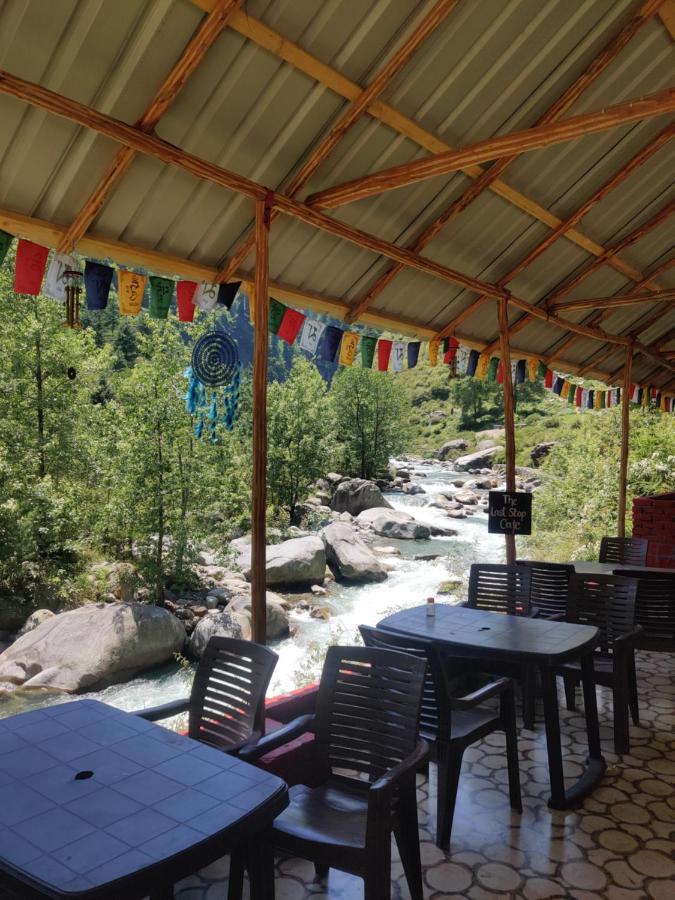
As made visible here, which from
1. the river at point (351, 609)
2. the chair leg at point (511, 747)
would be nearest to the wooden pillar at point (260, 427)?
the chair leg at point (511, 747)

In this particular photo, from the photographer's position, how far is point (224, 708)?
286 centimetres

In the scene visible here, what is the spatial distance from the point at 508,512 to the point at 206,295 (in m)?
3.21

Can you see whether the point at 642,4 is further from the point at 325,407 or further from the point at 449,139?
the point at 325,407

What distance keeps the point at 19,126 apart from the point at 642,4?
3.69 meters

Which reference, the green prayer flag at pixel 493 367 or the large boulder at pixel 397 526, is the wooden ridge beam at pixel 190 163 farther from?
the large boulder at pixel 397 526

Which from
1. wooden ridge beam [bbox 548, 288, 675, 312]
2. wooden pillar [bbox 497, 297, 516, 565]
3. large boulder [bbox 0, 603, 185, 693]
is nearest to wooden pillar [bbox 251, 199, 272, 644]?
wooden pillar [bbox 497, 297, 516, 565]

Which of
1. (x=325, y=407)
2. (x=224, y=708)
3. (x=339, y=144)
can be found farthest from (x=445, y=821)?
(x=325, y=407)

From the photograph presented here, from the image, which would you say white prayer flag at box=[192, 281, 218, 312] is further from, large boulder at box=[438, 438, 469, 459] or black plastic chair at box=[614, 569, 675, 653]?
large boulder at box=[438, 438, 469, 459]

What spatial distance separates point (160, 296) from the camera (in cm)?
470

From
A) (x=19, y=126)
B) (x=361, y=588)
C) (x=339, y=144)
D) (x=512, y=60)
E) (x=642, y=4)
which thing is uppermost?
(x=642, y=4)

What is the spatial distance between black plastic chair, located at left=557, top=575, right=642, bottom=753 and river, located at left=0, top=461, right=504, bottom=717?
3.94 metres

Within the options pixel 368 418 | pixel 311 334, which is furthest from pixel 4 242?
pixel 368 418

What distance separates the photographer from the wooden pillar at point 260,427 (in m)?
4.09

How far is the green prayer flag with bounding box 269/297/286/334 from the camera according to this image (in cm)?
525
